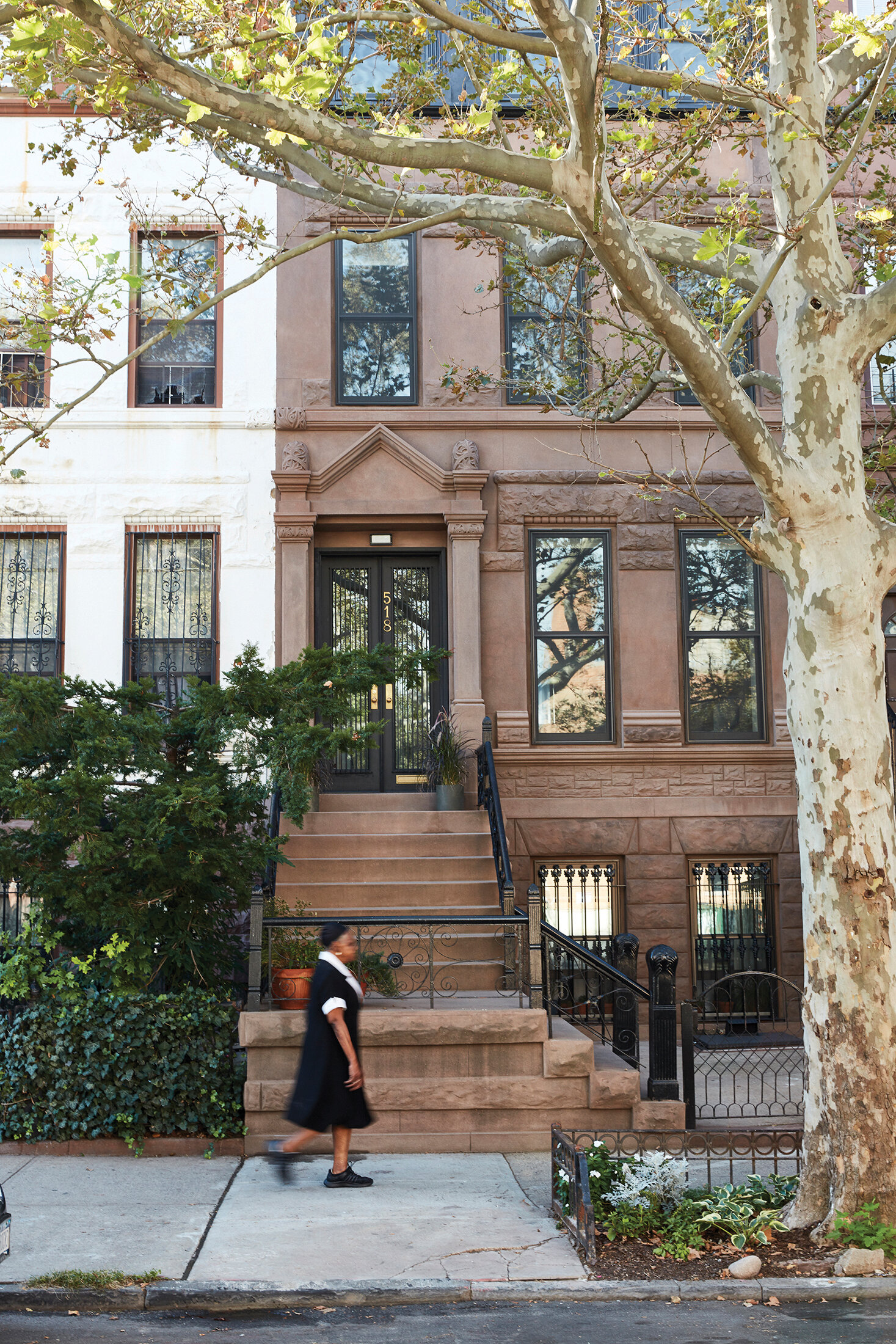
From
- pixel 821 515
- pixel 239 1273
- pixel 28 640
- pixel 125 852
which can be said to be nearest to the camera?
pixel 239 1273

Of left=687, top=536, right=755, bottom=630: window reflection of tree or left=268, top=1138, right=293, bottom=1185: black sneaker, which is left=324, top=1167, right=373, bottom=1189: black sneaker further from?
left=687, top=536, right=755, bottom=630: window reflection of tree

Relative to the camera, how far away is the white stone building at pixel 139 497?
1366 cm

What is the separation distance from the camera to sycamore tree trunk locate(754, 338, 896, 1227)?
6660 mm

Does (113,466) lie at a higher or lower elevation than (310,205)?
lower

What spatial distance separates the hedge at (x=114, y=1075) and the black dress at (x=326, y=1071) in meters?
1.72

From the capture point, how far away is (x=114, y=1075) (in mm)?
8852

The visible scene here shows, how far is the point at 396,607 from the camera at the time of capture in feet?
46.6

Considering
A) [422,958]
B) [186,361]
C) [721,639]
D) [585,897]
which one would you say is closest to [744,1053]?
[585,897]

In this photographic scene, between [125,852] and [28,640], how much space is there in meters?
5.38

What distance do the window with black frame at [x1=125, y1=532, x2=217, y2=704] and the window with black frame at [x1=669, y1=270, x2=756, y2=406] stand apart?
18.5 feet

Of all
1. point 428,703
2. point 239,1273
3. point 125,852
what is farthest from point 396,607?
point 239,1273

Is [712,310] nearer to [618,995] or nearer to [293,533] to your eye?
[293,533]

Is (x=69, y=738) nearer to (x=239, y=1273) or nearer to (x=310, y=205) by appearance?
(x=239, y=1273)

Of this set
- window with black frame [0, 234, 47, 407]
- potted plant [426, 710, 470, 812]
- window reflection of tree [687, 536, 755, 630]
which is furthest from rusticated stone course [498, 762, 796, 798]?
window with black frame [0, 234, 47, 407]
